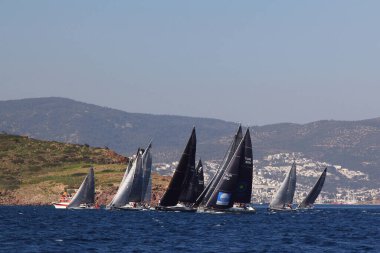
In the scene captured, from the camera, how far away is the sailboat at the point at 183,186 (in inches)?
6097

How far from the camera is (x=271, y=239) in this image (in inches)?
3964

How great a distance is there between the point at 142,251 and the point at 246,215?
2802 inches

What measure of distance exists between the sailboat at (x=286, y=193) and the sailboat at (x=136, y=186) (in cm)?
2676

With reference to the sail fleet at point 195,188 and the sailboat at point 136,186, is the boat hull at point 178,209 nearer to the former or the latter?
the sail fleet at point 195,188

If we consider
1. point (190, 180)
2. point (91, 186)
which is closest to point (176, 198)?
point (190, 180)

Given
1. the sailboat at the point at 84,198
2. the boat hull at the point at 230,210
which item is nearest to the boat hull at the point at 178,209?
the boat hull at the point at 230,210

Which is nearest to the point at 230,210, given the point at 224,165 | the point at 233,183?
the point at 233,183

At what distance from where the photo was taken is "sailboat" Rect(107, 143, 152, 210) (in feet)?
545

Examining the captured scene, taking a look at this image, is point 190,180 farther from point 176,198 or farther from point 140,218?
point 140,218

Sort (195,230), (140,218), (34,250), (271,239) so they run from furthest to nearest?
(140,218) < (195,230) < (271,239) < (34,250)

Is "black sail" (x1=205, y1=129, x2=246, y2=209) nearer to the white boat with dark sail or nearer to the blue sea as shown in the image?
the blue sea

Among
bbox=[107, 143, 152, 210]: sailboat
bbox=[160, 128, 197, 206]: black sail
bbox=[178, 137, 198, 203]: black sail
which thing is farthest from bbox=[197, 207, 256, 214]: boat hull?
bbox=[107, 143, 152, 210]: sailboat

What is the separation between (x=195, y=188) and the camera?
522ft

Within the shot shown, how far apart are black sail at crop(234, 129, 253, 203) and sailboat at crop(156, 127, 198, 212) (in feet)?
35.7
